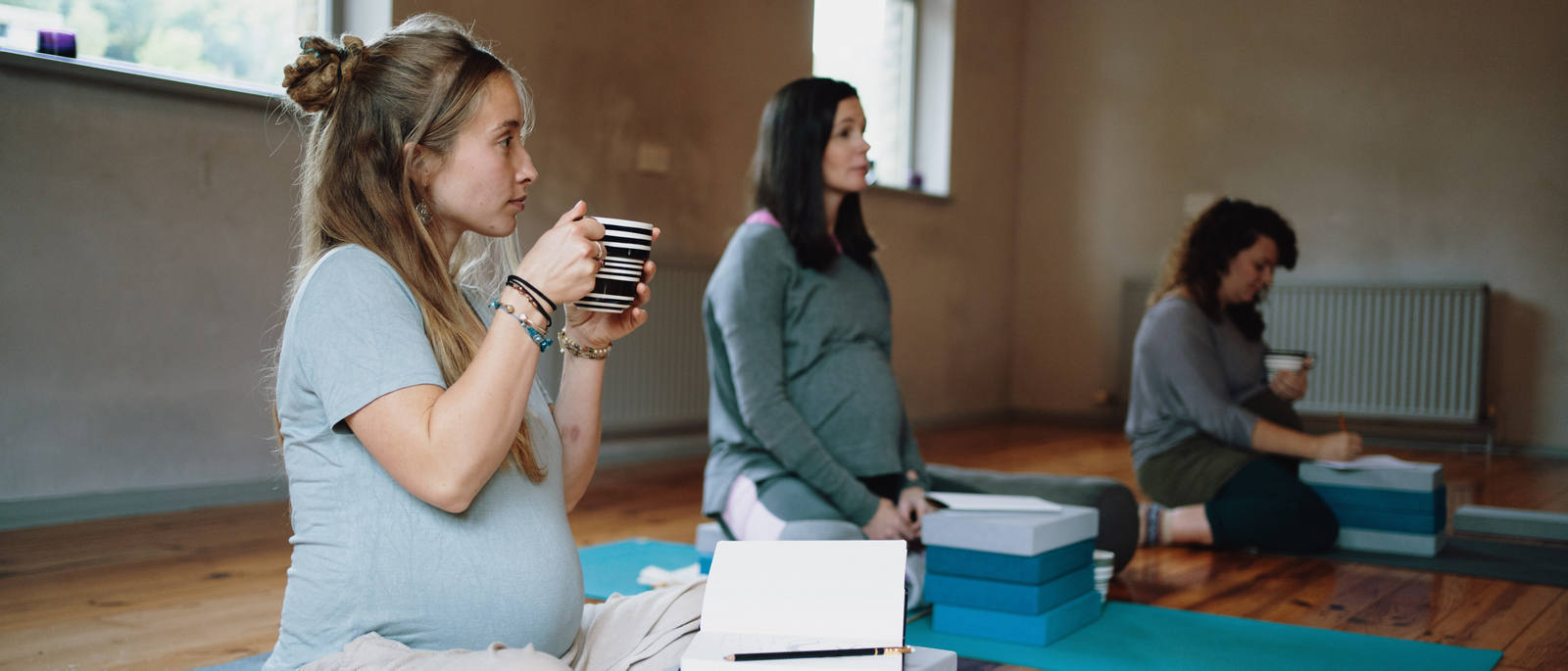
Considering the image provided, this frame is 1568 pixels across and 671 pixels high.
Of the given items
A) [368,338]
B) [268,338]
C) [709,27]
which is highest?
[709,27]

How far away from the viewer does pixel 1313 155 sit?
6.29 m

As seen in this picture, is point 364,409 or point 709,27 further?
point 709,27

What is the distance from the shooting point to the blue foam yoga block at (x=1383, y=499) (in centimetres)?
305

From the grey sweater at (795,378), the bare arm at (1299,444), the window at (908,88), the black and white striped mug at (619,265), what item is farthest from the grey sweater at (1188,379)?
the window at (908,88)

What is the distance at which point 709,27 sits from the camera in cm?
503

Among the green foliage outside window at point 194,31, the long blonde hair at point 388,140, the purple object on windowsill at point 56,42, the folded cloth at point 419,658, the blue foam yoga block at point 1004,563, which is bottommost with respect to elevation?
the blue foam yoga block at point 1004,563

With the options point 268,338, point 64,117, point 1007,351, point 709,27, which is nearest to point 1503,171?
point 1007,351

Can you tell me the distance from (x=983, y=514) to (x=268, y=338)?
231cm

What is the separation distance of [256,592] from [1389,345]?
545 centimetres

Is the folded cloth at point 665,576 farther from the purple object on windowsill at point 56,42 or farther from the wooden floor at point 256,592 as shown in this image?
the purple object on windowsill at point 56,42

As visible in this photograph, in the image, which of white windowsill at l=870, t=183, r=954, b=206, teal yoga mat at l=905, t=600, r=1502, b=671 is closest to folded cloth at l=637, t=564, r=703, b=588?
teal yoga mat at l=905, t=600, r=1502, b=671

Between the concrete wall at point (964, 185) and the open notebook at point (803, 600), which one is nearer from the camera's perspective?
the open notebook at point (803, 600)

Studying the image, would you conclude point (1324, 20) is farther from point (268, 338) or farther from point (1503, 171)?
point (268, 338)

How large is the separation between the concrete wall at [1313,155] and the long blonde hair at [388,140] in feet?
19.4
